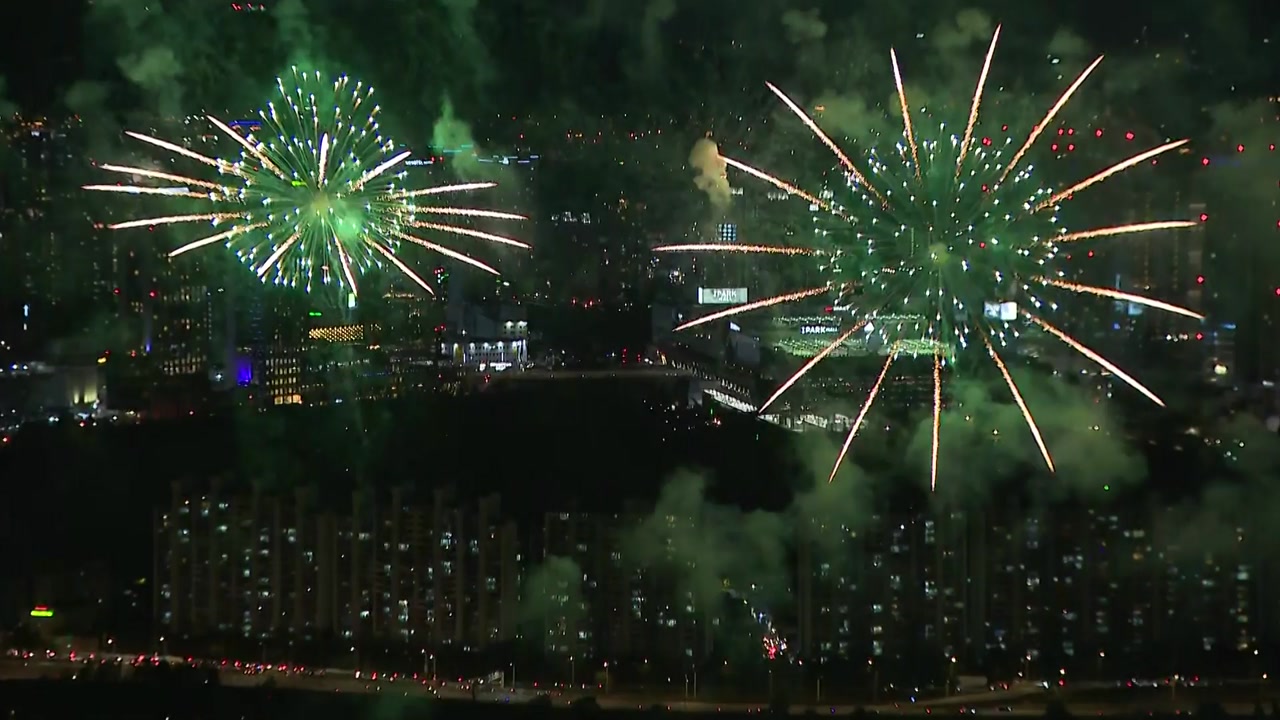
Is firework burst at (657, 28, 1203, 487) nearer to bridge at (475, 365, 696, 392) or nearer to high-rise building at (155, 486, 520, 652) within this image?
bridge at (475, 365, 696, 392)

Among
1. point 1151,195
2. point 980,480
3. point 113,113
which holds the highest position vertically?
point 113,113

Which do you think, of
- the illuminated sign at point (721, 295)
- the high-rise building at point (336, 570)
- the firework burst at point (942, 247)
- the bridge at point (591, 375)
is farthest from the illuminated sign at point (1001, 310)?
the high-rise building at point (336, 570)

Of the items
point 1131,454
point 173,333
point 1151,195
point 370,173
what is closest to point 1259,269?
point 1151,195

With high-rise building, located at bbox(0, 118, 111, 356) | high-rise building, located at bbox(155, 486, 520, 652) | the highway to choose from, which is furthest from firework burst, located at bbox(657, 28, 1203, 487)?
high-rise building, located at bbox(0, 118, 111, 356)

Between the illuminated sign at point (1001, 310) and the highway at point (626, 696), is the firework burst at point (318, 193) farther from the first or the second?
the illuminated sign at point (1001, 310)

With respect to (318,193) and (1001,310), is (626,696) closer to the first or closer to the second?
(1001,310)

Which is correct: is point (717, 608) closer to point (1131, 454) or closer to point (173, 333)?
point (1131, 454)
